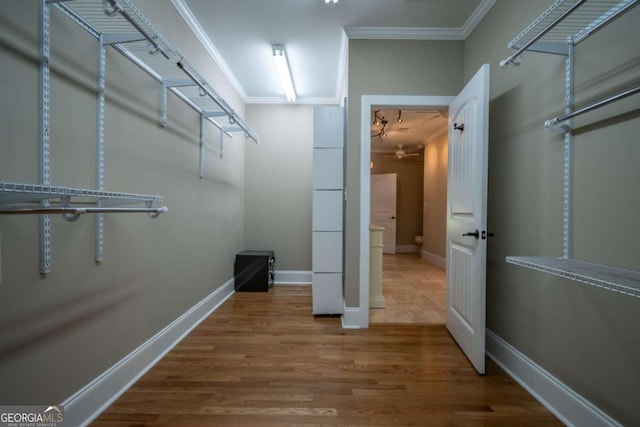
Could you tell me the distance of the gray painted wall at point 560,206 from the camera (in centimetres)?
118

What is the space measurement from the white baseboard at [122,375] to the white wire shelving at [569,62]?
2204 mm

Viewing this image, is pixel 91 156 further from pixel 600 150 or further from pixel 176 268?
pixel 600 150

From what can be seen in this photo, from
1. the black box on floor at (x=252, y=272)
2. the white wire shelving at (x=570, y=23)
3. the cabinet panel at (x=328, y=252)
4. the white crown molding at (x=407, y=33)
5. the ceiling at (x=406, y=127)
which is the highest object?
the ceiling at (x=406, y=127)

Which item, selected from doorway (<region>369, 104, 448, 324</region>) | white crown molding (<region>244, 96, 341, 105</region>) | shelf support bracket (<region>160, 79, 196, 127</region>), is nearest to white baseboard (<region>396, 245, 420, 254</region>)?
doorway (<region>369, 104, 448, 324</region>)

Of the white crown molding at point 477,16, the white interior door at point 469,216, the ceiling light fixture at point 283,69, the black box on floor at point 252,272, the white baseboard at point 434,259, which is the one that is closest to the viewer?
the white interior door at point 469,216

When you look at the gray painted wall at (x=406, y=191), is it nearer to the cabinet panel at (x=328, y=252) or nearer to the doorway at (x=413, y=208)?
the doorway at (x=413, y=208)

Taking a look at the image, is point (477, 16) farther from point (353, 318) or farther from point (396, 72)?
point (353, 318)

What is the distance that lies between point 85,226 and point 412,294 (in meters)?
Answer: 3.41

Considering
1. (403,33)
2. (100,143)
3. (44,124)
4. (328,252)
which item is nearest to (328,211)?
(328,252)

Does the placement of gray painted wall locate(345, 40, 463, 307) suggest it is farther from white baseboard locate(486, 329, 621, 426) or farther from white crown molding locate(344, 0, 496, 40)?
white baseboard locate(486, 329, 621, 426)

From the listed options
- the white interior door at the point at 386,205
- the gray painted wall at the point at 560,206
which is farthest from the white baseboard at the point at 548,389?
the white interior door at the point at 386,205

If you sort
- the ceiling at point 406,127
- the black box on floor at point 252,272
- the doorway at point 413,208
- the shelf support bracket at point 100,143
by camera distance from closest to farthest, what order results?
the shelf support bracket at point 100,143, the doorway at point 413,208, the black box on floor at point 252,272, the ceiling at point 406,127

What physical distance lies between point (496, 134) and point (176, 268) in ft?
8.82

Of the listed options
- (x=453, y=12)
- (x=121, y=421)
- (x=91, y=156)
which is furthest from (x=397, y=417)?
(x=453, y=12)
